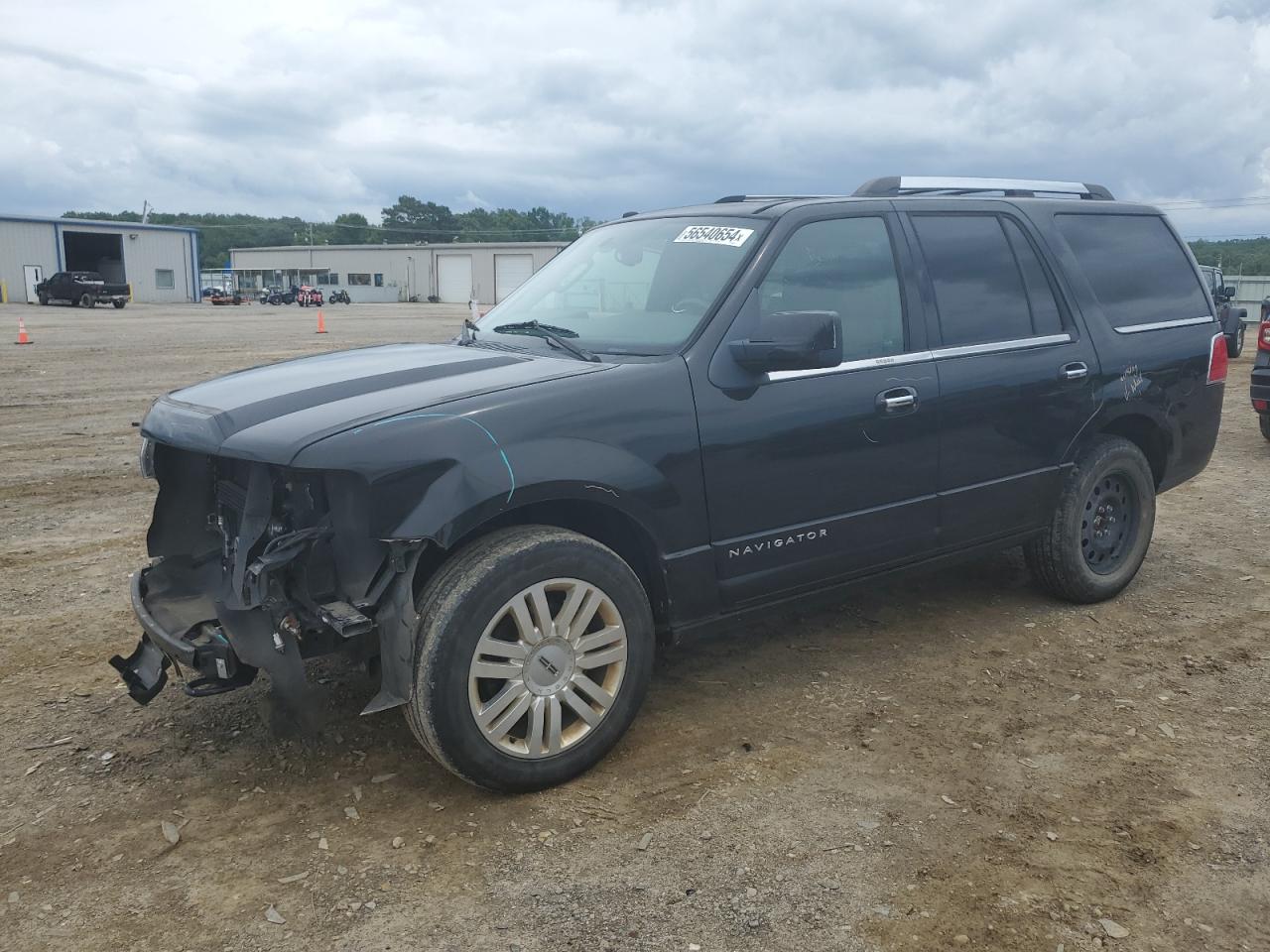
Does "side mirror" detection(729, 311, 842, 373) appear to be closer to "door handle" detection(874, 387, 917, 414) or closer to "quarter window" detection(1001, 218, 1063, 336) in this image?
"door handle" detection(874, 387, 917, 414)

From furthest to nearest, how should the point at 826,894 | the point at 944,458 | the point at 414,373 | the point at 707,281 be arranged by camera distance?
1. the point at 944,458
2. the point at 707,281
3. the point at 414,373
4. the point at 826,894

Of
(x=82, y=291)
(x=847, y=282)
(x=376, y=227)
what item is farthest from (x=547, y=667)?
(x=376, y=227)

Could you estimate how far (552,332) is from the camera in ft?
13.9

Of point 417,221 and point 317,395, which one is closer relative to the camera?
point 317,395

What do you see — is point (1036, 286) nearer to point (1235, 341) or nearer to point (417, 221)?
point (1235, 341)

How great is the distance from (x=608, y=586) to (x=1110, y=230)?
3.48 meters

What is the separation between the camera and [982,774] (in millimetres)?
3541

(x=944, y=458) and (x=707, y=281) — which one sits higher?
(x=707, y=281)

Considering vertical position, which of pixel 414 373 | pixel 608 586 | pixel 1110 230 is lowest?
pixel 608 586

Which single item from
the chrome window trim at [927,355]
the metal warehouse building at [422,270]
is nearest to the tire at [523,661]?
the chrome window trim at [927,355]

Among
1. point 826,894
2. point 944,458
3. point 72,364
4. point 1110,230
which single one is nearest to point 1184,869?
point 826,894

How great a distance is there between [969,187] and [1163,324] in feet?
4.22

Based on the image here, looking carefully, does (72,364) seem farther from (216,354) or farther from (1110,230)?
(1110,230)

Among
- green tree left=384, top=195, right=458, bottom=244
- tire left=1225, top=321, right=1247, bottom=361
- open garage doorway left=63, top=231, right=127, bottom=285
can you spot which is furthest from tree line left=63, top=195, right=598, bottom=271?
tire left=1225, top=321, right=1247, bottom=361
